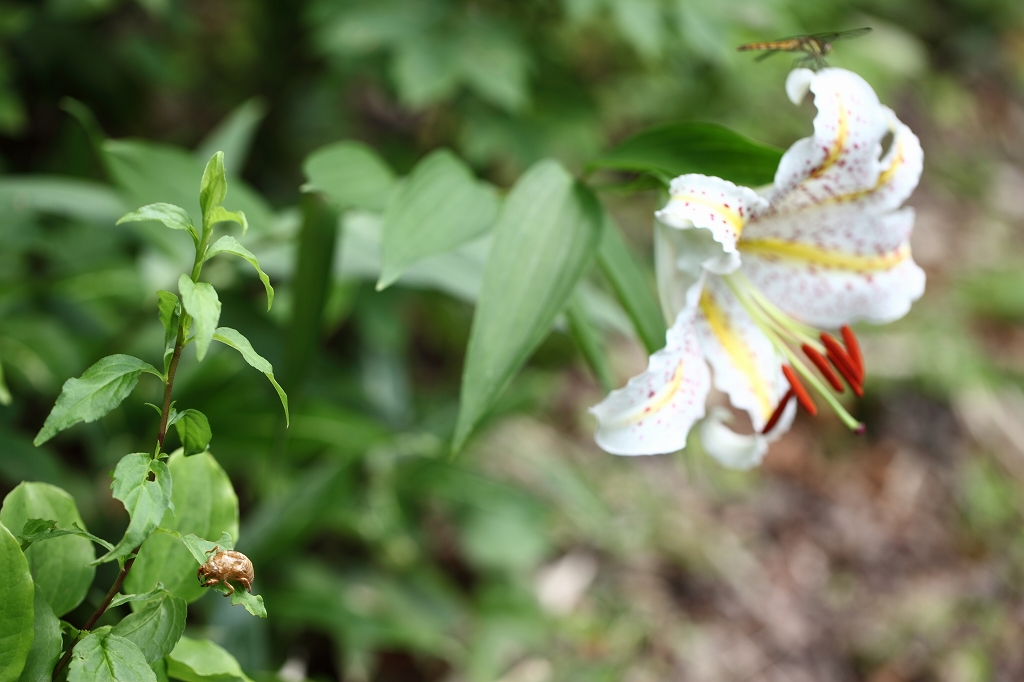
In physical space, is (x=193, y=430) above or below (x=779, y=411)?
above

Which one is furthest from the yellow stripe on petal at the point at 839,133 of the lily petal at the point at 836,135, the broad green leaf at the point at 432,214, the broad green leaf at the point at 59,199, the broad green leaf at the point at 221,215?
the broad green leaf at the point at 59,199

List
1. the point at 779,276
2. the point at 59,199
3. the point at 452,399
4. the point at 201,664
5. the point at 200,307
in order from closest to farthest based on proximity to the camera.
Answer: the point at 200,307 → the point at 201,664 → the point at 779,276 → the point at 59,199 → the point at 452,399

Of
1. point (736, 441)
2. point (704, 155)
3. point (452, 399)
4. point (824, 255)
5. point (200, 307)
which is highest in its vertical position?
point (200, 307)

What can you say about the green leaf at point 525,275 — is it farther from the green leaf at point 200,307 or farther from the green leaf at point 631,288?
the green leaf at point 200,307

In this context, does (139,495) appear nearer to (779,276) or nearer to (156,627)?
(156,627)

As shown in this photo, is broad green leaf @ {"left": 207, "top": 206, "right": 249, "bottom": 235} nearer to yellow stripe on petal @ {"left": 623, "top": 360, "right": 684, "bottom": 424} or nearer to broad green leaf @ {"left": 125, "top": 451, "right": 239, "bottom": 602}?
broad green leaf @ {"left": 125, "top": 451, "right": 239, "bottom": 602}

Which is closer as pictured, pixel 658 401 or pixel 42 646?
pixel 42 646

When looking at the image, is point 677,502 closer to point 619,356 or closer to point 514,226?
point 619,356

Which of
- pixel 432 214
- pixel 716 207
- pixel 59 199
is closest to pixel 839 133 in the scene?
pixel 716 207
